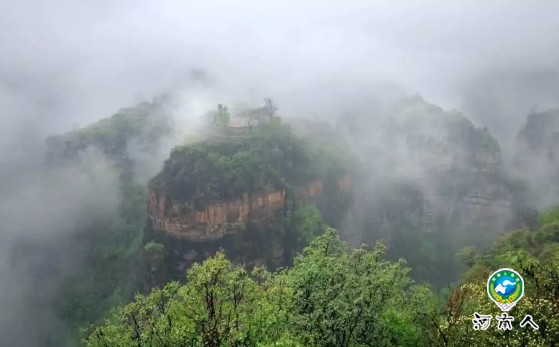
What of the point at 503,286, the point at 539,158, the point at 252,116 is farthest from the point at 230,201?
the point at 539,158

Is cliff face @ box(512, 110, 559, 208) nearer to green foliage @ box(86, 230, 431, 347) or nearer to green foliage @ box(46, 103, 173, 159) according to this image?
green foliage @ box(46, 103, 173, 159)

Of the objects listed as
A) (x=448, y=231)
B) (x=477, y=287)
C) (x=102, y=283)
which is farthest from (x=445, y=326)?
(x=448, y=231)

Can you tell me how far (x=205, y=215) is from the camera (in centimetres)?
4906

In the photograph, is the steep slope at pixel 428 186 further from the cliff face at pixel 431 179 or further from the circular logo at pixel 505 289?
the circular logo at pixel 505 289

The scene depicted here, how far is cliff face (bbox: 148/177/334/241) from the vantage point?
→ 4878cm

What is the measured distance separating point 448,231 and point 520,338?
6023cm

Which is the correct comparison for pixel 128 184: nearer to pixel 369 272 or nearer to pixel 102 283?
pixel 102 283

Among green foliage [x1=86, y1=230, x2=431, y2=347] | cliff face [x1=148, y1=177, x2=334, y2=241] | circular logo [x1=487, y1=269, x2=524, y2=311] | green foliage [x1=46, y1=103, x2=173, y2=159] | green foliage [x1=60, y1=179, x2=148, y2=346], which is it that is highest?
green foliage [x1=46, y1=103, x2=173, y2=159]

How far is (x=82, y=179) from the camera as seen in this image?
224ft

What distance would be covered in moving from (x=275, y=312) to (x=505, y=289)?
680 centimetres

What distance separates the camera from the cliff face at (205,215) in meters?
48.8

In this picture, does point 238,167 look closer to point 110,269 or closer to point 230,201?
point 230,201

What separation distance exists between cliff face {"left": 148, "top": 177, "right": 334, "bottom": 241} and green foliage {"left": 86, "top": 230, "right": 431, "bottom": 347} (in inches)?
1270

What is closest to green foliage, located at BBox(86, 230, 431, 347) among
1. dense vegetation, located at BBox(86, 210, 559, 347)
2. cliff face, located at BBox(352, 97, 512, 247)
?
dense vegetation, located at BBox(86, 210, 559, 347)
